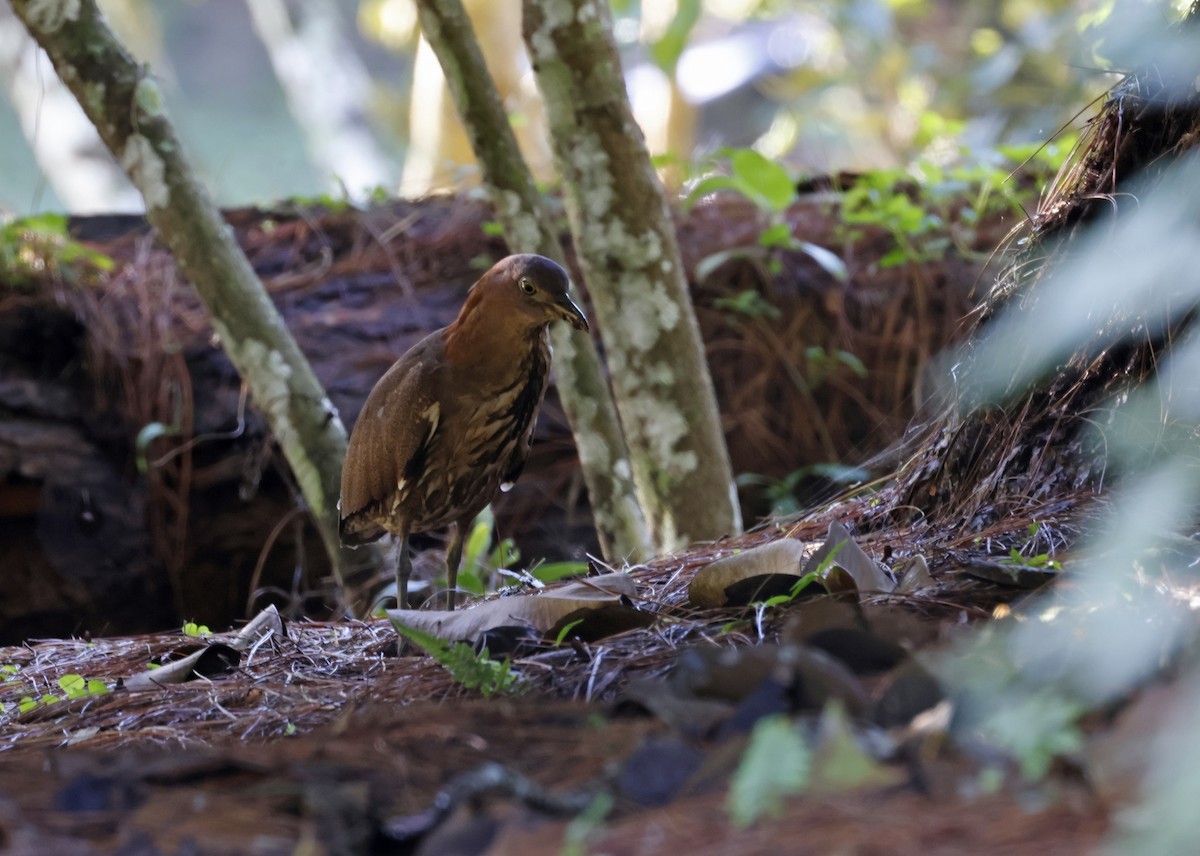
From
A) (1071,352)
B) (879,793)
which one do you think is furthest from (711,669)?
(1071,352)

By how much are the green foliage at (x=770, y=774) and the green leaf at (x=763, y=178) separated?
5.41 meters

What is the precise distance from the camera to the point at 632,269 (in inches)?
171

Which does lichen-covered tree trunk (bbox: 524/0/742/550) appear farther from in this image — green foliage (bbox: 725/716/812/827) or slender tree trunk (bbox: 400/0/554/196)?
slender tree trunk (bbox: 400/0/554/196)

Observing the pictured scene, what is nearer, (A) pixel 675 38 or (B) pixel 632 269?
(B) pixel 632 269

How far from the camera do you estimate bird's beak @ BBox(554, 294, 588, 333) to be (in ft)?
12.2

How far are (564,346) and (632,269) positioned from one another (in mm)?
474

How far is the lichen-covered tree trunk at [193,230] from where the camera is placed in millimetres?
4453

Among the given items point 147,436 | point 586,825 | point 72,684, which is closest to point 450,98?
point 147,436

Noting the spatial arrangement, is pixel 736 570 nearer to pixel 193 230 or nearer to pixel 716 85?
pixel 193 230

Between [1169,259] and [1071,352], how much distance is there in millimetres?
544

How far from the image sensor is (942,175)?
7.20 metres

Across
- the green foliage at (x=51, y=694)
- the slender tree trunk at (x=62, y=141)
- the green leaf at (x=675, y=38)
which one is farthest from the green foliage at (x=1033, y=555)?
the slender tree trunk at (x=62, y=141)

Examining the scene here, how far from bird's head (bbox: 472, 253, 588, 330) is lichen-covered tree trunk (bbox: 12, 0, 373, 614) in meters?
1.25

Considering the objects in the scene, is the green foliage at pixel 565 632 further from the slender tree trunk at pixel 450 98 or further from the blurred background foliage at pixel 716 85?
the slender tree trunk at pixel 450 98
